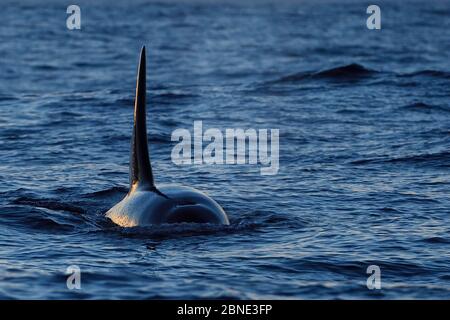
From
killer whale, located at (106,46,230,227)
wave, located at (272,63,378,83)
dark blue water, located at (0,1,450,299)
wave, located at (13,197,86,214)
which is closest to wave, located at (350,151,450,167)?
dark blue water, located at (0,1,450,299)

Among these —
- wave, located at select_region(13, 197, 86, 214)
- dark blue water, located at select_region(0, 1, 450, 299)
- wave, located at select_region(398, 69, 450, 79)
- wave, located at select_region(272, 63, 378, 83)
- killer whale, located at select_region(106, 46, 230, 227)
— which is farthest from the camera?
wave, located at select_region(398, 69, 450, 79)

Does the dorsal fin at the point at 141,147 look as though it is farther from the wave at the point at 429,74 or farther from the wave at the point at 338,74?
the wave at the point at 429,74

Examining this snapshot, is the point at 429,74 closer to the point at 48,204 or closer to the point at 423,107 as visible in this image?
the point at 423,107

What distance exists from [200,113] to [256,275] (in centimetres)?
1556

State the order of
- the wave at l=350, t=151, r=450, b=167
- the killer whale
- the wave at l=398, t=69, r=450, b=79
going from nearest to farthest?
the killer whale, the wave at l=350, t=151, r=450, b=167, the wave at l=398, t=69, r=450, b=79

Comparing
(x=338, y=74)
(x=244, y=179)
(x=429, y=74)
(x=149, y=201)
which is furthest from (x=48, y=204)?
(x=429, y=74)

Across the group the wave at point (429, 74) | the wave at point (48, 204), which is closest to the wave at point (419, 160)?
the wave at point (48, 204)

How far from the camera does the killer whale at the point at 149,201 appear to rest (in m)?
14.4

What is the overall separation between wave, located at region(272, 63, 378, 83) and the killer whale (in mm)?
20400

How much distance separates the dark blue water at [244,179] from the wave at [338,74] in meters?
0.10

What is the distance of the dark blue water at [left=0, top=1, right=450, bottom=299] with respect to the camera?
1293 centimetres

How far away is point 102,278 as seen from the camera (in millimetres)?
12695

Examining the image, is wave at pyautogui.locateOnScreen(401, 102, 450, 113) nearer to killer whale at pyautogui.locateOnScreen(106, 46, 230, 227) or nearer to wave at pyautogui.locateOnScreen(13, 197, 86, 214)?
wave at pyautogui.locateOnScreen(13, 197, 86, 214)
